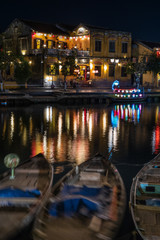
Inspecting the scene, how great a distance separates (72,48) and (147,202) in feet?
139

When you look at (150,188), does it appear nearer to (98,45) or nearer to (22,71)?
(22,71)

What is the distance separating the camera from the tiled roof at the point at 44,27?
47616 millimetres

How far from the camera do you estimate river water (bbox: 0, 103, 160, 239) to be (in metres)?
15.8

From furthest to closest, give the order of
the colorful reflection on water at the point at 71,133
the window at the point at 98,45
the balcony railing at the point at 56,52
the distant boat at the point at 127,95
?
the window at the point at 98,45 → the balcony railing at the point at 56,52 → the distant boat at the point at 127,95 → the colorful reflection on water at the point at 71,133

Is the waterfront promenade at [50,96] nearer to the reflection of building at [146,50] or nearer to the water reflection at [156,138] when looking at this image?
the reflection of building at [146,50]

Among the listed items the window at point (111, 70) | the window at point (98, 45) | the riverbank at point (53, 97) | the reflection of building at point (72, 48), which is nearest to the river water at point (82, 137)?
the riverbank at point (53, 97)

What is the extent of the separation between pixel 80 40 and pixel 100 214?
153 ft

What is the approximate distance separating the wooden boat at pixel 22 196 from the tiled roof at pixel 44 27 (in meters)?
40.1

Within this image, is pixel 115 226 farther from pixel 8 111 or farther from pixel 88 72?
pixel 88 72

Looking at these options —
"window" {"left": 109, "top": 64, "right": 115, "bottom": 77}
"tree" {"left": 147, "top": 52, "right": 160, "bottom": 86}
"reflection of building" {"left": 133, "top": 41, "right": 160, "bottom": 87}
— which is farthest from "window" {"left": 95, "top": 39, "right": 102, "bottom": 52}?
"tree" {"left": 147, "top": 52, "right": 160, "bottom": 86}

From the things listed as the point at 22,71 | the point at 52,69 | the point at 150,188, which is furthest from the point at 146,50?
the point at 150,188

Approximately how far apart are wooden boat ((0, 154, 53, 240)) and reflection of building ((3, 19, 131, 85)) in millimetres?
36001

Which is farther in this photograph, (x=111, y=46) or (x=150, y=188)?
(x=111, y=46)

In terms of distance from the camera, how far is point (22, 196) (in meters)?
8.37
